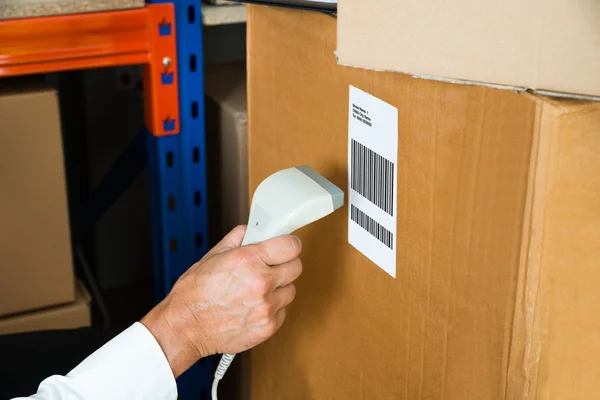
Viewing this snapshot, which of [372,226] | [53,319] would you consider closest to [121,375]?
[372,226]

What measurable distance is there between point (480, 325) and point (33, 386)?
0.60 meters

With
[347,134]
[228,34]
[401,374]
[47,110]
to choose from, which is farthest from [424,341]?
[228,34]

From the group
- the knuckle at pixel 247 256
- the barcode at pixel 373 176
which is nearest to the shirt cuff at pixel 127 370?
the knuckle at pixel 247 256

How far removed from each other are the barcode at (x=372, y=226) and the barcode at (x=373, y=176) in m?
0.02

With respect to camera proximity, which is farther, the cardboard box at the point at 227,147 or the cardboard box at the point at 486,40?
the cardboard box at the point at 227,147

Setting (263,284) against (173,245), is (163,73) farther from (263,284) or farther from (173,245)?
(263,284)

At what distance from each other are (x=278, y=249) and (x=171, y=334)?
0.12m

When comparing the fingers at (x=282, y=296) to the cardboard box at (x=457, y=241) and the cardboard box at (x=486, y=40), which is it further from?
the cardboard box at (x=486, y=40)

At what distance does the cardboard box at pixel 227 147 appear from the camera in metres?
0.94

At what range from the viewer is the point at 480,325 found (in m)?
0.45

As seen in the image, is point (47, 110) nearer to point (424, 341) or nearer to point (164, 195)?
point (164, 195)

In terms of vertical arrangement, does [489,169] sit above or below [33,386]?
above

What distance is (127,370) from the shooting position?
604 mm

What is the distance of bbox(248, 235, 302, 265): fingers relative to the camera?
1.89 ft
